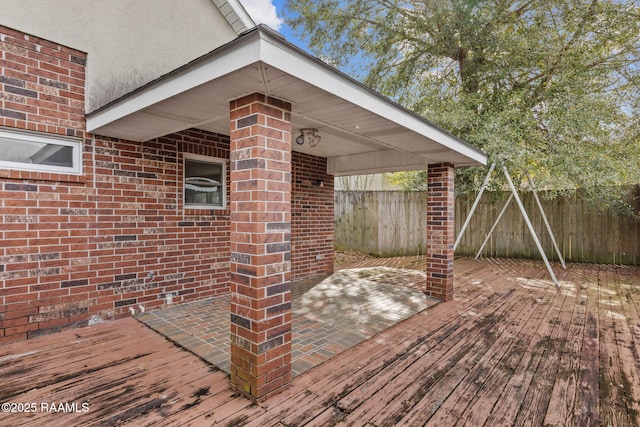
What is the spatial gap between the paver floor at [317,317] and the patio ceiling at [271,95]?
2.20m

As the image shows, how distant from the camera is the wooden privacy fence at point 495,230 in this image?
790 cm

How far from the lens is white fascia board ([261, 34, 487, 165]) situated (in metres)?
1.93

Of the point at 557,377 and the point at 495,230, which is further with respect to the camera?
the point at 495,230

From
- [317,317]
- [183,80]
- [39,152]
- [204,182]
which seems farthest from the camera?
[204,182]

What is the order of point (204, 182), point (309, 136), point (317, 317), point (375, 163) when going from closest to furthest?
point (317, 317)
point (309, 136)
point (204, 182)
point (375, 163)

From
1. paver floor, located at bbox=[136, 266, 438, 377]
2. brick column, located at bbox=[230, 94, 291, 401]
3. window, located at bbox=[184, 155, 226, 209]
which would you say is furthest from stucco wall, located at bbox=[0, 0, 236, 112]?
paver floor, located at bbox=[136, 266, 438, 377]

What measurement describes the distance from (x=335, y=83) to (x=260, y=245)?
131 centimetres

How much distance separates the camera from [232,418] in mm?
2100

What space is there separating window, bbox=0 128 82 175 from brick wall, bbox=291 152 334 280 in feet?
10.9

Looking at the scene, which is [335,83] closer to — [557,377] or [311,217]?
[557,377]

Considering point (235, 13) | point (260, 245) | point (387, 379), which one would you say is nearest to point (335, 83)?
point (260, 245)

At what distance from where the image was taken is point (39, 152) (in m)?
3.34

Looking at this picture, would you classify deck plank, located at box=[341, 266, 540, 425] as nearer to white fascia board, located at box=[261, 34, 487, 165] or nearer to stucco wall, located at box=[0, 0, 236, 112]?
white fascia board, located at box=[261, 34, 487, 165]

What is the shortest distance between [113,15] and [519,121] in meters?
7.77
